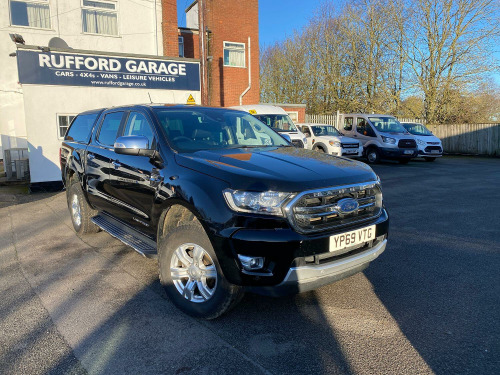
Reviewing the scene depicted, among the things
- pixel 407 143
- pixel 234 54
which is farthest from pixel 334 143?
pixel 234 54

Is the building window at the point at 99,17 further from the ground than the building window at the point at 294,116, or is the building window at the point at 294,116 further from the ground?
the building window at the point at 99,17

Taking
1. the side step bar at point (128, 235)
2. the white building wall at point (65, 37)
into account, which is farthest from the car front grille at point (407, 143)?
the side step bar at point (128, 235)

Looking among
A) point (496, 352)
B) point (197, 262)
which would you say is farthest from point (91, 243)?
point (496, 352)

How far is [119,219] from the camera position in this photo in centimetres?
447

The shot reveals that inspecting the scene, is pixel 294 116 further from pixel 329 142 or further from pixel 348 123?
pixel 329 142

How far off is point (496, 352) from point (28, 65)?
38.0ft

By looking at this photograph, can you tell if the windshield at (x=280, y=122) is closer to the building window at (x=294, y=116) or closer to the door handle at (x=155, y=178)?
the building window at (x=294, y=116)

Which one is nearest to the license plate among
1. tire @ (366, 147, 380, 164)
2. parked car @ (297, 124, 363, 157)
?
parked car @ (297, 124, 363, 157)

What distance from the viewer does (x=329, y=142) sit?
1441 cm

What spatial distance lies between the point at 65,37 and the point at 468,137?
2145cm

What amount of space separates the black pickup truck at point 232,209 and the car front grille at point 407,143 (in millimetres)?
12592

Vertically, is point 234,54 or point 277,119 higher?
point 234,54

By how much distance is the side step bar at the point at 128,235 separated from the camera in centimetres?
359

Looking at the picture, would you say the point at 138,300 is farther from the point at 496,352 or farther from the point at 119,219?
the point at 496,352
